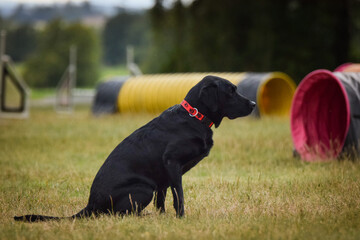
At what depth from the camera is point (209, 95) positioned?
439 centimetres

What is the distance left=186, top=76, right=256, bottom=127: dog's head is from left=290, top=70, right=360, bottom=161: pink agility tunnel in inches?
125

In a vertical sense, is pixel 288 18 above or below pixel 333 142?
above

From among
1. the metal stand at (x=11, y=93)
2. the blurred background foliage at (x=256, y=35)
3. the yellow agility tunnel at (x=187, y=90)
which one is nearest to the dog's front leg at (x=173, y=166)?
the yellow agility tunnel at (x=187, y=90)

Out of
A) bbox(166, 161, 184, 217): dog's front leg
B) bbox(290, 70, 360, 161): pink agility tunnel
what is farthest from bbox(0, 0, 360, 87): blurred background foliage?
bbox(166, 161, 184, 217): dog's front leg

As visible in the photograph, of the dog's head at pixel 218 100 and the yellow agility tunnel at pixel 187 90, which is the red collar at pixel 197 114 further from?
the yellow agility tunnel at pixel 187 90

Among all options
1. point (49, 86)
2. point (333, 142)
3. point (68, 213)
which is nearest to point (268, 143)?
point (333, 142)

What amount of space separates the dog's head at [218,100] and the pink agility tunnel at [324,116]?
10.4ft

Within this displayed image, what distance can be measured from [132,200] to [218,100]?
42.6 inches

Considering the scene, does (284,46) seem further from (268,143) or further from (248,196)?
(248,196)

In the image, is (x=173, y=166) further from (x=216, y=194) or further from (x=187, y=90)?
(x=187, y=90)

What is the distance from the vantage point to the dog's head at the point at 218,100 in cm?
439

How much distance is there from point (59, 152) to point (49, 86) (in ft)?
191

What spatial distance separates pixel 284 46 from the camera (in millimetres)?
25281

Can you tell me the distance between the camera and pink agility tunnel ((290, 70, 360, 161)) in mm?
7371
